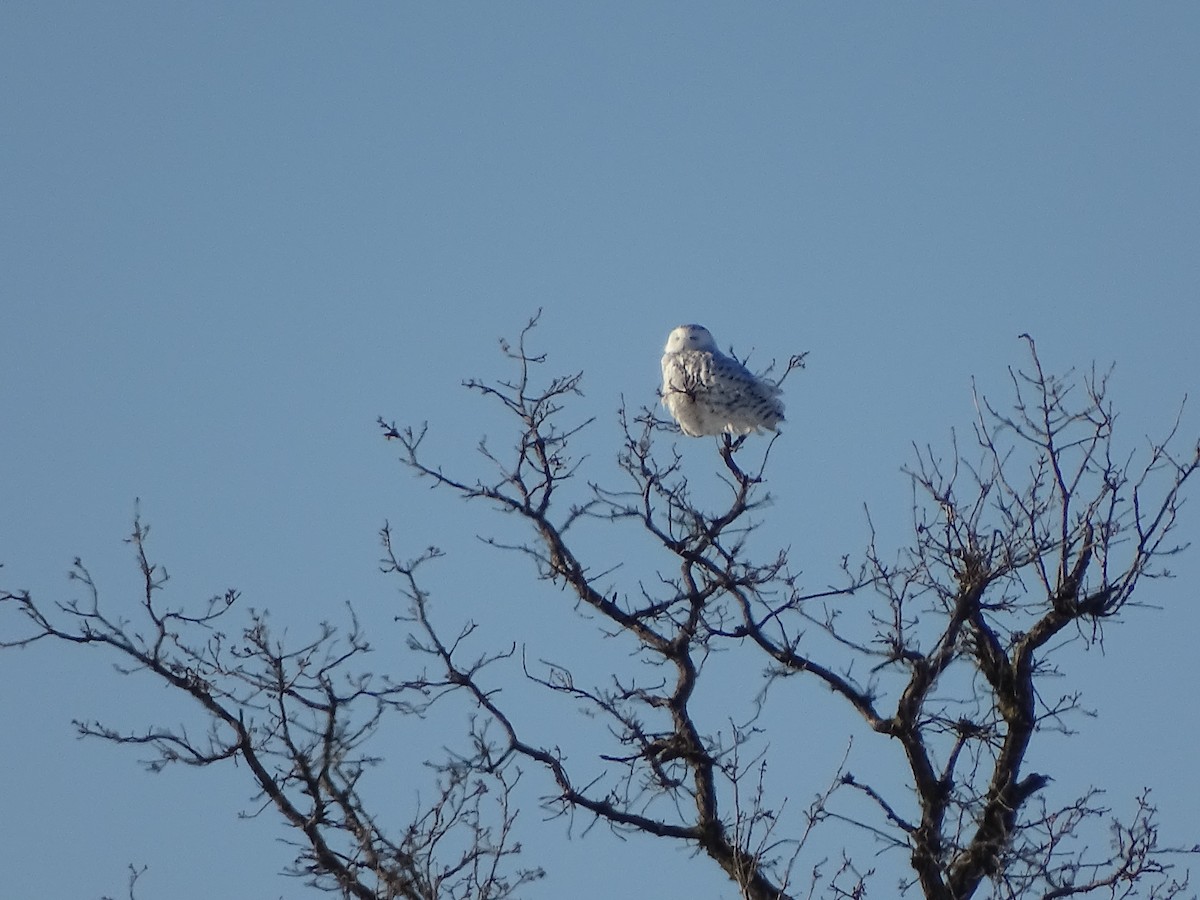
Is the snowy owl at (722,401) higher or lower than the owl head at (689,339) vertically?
lower

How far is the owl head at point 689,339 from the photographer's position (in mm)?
14289

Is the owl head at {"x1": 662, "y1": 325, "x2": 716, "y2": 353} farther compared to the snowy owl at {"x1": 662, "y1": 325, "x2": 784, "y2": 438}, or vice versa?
the owl head at {"x1": 662, "y1": 325, "x2": 716, "y2": 353}

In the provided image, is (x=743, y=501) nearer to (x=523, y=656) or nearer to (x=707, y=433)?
Result: (x=523, y=656)

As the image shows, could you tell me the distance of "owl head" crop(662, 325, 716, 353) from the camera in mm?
14289

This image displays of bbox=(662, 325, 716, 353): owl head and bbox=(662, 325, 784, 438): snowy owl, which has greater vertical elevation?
bbox=(662, 325, 716, 353): owl head

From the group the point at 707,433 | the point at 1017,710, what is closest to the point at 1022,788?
the point at 1017,710

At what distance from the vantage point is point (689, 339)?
14539 millimetres

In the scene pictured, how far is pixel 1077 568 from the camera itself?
7547 millimetres

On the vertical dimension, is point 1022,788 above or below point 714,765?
below

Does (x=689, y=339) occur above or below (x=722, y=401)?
above

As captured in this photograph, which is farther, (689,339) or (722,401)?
(689,339)

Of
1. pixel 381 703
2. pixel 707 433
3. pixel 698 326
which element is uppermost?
pixel 698 326

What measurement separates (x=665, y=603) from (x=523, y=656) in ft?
2.25

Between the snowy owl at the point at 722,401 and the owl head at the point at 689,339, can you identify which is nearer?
the snowy owl at the point at 722,401
